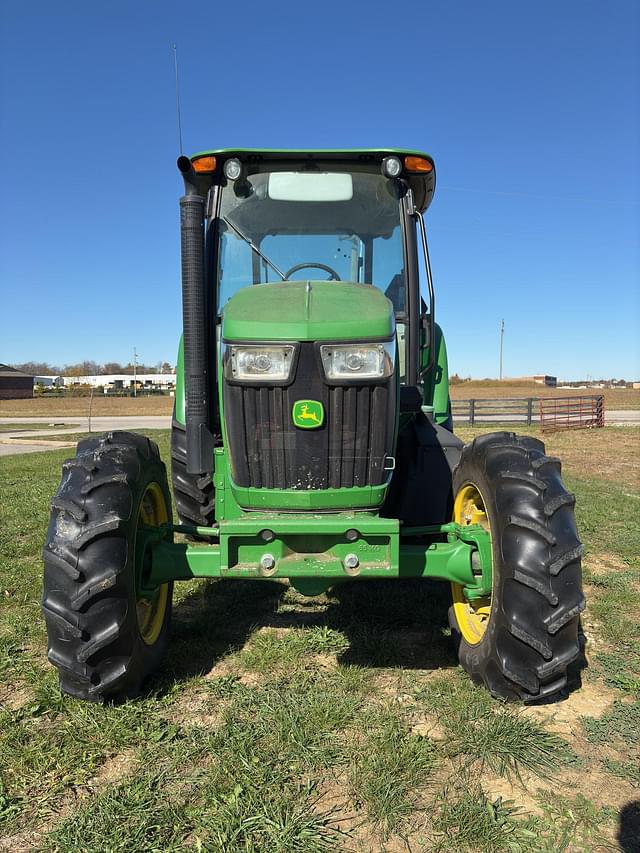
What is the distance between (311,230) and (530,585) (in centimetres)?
250

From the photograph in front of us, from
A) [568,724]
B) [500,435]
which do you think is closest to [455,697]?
[568,724]

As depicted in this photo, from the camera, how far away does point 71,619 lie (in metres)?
2.68

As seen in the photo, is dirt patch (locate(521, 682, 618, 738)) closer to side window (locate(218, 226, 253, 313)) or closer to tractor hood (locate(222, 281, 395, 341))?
tractor hood (locate(222, 281, 395, 341))

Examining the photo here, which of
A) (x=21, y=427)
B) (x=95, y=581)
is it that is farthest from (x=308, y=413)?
(x=21, y=427)

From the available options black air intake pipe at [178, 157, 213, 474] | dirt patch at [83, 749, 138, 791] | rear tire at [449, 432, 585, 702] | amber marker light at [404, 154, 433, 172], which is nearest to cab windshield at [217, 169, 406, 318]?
amber marker light at [404, 154, 433, 172]

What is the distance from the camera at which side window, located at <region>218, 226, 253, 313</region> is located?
Answer: 3883 millimetres

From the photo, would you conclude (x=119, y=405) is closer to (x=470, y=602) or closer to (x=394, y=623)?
(x=394, y=623)

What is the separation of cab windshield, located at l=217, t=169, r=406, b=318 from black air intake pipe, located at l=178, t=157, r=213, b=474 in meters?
0.64

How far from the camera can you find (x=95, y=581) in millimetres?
2680

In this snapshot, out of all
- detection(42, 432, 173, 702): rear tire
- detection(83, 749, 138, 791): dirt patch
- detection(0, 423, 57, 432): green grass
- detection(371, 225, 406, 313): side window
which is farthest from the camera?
detection(0, 423, 57, 432): green grass

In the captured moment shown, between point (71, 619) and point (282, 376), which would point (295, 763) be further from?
point (282, 376)

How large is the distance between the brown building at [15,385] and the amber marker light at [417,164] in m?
63.6

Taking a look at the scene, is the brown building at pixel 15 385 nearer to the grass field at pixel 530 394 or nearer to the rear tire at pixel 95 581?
the grass field at pixel 530 394

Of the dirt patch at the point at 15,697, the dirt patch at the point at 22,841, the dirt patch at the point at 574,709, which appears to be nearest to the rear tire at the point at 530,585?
the dirt patch at the point at 574,709
